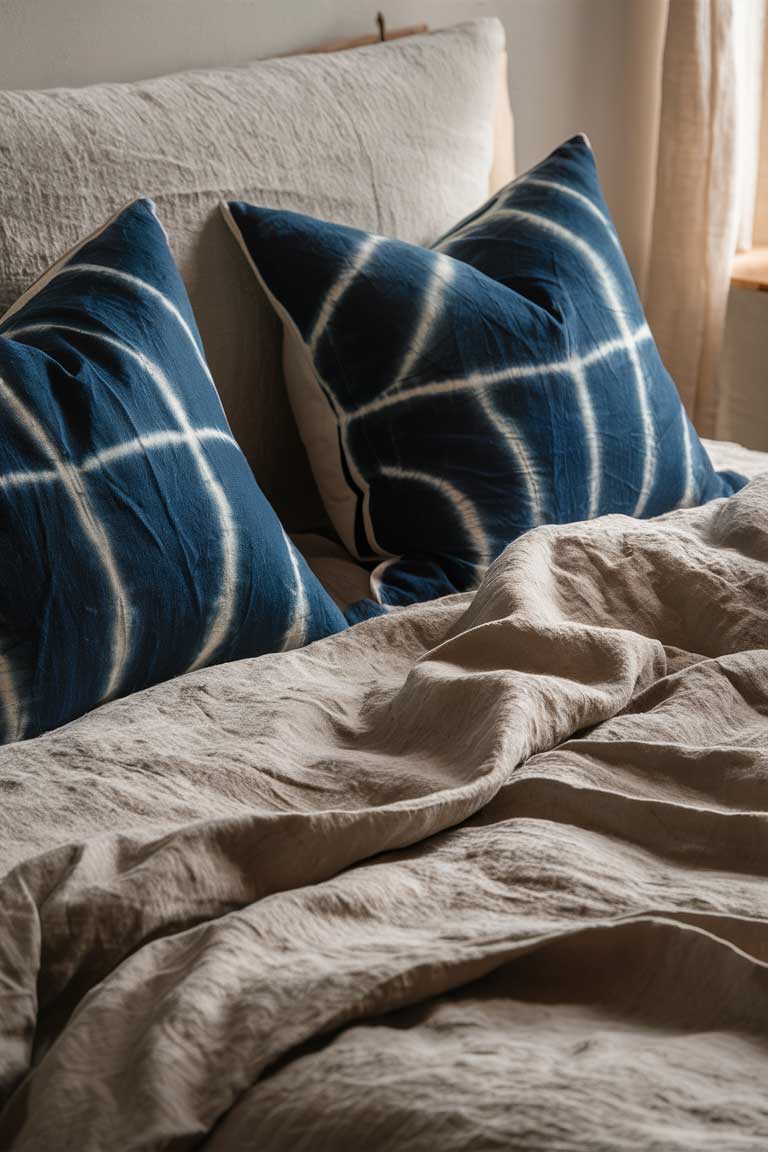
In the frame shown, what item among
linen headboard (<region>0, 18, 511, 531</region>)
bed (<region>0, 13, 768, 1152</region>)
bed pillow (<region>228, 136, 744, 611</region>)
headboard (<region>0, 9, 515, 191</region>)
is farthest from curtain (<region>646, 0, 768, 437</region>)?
bed (<region>0, 13, 768, 1152</region>)

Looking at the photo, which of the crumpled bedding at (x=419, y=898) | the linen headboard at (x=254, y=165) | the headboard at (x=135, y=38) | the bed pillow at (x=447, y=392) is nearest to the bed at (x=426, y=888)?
the crumpled bedding at (x=419, y=898)

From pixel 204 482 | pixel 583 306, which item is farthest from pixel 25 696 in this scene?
pixel 583 306

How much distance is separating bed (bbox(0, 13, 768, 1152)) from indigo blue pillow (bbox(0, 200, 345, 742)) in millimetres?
40

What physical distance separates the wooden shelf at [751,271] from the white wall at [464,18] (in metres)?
0.18

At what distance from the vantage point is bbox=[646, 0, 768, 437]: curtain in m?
2.08

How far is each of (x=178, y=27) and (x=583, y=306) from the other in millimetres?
627

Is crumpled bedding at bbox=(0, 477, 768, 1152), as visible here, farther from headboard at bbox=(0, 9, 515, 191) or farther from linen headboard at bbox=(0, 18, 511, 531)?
headboard at bbox=(0, 9, 515, 191)

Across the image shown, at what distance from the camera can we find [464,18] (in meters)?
1.85

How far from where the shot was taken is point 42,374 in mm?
924

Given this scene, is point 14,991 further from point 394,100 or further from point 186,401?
point 394,100

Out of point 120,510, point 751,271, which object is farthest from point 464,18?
point 120,510

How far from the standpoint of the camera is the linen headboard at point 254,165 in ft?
3.73

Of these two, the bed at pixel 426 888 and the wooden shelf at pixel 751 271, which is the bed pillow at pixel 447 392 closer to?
the bed at pixel 426 888

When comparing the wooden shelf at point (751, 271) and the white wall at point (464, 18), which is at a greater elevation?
the white wall at point (464, 18)
